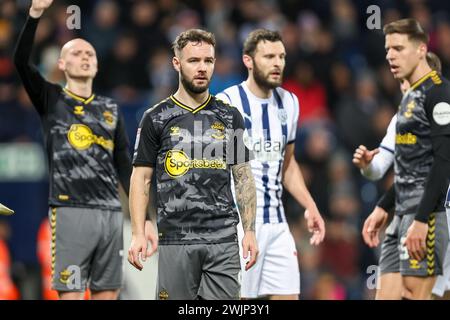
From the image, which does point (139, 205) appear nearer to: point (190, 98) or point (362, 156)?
point (190, 98)

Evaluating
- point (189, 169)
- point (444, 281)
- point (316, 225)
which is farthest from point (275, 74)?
point (444, 281)

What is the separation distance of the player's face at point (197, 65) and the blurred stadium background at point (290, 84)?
14.7ft

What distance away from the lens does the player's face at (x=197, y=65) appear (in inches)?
272

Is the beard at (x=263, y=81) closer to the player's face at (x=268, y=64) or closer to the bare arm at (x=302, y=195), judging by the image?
the player's face at (x=268, y=64)

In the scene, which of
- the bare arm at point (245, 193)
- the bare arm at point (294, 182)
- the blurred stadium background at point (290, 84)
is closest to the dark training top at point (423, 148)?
the bare arm at point (294, 182)

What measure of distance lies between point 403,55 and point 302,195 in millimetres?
1368

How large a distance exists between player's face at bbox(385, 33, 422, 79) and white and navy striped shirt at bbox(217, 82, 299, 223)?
1.01 metres

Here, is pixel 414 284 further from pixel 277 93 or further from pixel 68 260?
pixel 68 260

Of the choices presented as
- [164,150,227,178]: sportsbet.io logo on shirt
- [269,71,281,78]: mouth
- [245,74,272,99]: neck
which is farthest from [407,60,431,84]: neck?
[164,150,227,178]: sportsbet.io logo on shirt

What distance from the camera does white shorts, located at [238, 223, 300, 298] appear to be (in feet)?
27.3

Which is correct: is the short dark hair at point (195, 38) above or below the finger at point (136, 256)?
above

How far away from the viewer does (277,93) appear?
870 centimetres

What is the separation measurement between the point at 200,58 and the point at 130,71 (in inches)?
250
